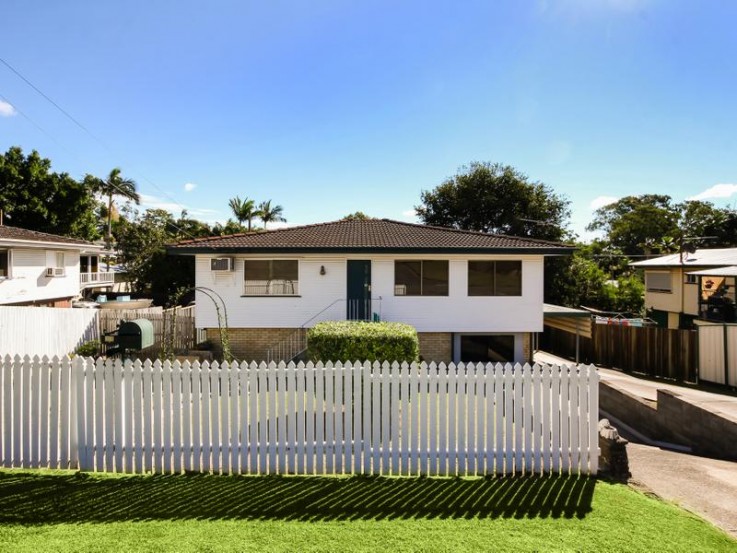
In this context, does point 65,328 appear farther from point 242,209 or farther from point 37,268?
point 242,209

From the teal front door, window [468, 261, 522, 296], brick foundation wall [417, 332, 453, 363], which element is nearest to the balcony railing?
the teal front door

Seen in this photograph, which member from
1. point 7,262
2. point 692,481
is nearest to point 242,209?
point 7,262

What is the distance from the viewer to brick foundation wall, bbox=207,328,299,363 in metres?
13.0

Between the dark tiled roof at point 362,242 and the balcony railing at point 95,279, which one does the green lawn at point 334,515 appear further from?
the balcony railing at point 95,279

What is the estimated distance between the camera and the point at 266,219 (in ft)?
160

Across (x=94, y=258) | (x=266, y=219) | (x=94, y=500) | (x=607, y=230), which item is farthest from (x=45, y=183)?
(x=607, y=230)

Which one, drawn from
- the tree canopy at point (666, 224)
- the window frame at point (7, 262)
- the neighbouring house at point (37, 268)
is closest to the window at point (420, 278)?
the neighbouring house at point (37, 268)

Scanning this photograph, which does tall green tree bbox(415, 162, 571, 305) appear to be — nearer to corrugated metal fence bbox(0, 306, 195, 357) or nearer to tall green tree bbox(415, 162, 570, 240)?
tall green tree bbox(415, 162, 570, 240)

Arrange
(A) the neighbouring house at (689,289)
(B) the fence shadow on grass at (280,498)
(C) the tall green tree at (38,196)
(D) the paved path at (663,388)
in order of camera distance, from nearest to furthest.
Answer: (B) the fence shadow on grass at (280,498), (D) the paved path at (663,388), (A) the neighbouring house at (689,289), (C) the tall green tree at (38,196)

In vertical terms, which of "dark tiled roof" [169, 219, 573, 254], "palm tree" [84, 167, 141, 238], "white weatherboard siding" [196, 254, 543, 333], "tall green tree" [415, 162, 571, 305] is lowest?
"white weatherboard siding" [196, 254, 543, 333]

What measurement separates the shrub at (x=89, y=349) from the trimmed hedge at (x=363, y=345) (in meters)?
9.29

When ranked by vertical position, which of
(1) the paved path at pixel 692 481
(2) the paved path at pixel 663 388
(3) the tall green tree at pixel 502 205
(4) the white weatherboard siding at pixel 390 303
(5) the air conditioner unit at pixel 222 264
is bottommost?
(2) the paved path at pixel 663 388

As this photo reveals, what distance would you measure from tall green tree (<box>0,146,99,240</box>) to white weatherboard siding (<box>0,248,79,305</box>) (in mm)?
10944

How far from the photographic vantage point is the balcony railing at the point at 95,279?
30125mm
